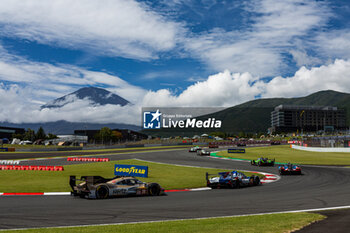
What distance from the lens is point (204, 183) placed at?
25016 mm

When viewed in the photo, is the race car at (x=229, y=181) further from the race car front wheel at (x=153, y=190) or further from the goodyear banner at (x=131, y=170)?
the goodyear banner at (x=131, y=170)

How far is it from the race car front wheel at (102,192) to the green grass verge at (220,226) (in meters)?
7.42

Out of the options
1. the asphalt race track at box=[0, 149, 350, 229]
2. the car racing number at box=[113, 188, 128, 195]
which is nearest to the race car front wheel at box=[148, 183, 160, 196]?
the asphalt race track at box=[0, 149, 350, 229]

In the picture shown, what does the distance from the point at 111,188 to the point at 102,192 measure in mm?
535

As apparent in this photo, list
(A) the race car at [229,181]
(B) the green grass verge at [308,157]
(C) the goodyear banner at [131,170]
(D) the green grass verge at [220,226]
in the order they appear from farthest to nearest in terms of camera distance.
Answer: (B) the green grass verge at [308,157] < (C) the goodyear banner at [131,170] < (A) the race car at [229,181] < (D) the green grass verge at [220,226]

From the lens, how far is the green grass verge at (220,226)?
32.2 ft

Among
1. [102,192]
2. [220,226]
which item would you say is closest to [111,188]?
[102,192]

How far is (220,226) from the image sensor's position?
10336 millimetres

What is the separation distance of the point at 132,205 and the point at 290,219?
7.26 m

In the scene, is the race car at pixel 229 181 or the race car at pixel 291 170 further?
the race car at pixel 291 170

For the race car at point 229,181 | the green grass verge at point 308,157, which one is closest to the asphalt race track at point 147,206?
the race car at point 229,181

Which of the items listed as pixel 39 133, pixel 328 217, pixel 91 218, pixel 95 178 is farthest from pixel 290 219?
pixel 39 133

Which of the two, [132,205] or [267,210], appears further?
[132,205]

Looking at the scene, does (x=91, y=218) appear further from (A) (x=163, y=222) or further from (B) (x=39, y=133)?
(B) (x=39, y=133)
